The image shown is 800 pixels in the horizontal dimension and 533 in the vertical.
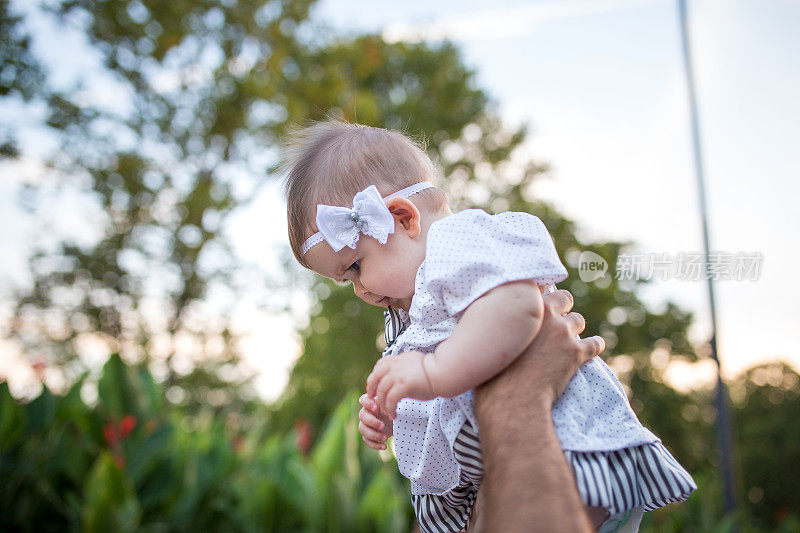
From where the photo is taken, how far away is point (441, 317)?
4.05ft

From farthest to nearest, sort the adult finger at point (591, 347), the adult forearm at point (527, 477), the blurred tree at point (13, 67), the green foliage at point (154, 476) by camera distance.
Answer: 1. the blurred tree at point (13, 67)
2. the green foliage at point (154, 476)
3. the adult finger at point (591, 347)
4. the adult forearm at point (527, 477)

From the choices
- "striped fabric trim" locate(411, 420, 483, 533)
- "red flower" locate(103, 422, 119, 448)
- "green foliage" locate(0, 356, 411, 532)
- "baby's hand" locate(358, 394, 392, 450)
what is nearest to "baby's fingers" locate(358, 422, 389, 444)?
"baby's hand" locate(358, 394, 392, 450)

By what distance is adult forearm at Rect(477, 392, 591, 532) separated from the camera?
93 cm

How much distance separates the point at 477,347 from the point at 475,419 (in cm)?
20

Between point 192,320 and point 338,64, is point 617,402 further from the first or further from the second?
point 338,64

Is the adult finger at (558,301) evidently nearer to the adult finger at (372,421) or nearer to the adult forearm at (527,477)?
the adult forearm at (527,477)

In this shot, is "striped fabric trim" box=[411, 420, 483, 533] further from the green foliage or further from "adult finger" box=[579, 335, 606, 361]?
the green foliage

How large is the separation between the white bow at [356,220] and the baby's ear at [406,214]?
24 millimetres

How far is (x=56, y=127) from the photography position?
33.8 feet

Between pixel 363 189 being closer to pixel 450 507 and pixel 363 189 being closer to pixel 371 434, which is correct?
pixel 371 434

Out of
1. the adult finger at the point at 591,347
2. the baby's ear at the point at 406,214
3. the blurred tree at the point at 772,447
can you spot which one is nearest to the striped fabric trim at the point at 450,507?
the adult finger at the point at 591,347

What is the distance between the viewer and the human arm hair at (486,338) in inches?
43.0

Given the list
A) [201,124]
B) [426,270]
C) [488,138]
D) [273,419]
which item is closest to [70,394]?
[426,270]

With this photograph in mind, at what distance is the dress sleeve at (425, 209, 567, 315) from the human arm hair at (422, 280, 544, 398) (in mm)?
→ 25
